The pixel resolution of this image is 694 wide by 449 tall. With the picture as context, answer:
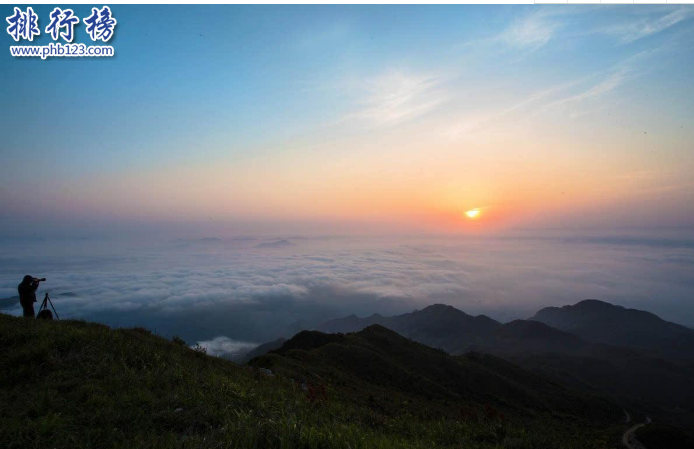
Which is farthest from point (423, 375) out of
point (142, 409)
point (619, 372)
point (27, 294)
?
point (619, 372)

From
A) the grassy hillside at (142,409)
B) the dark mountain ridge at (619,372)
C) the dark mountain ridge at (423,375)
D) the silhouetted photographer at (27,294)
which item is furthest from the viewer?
the dark mountain ridge at (619,372)

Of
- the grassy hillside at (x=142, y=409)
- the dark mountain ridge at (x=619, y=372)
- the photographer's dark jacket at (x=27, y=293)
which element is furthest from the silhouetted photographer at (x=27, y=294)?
the dark mountain ridge at (x=619, y=372)

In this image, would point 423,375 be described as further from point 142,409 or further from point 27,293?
point 142,409

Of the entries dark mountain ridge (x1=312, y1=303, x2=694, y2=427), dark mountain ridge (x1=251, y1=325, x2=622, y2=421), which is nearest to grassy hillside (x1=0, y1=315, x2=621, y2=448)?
dark mountain ridge (x1=251, y1=325, x2=622, y2=421)

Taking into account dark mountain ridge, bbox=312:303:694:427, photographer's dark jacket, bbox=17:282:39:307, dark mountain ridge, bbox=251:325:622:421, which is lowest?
dark mountain ridge, bbox=312:303:694:427

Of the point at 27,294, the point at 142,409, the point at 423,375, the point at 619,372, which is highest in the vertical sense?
the point at 27,294

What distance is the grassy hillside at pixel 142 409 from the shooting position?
496 cm

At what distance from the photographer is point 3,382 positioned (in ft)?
25.3

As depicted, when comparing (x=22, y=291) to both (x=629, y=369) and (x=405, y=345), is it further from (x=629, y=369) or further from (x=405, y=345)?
(x=629, y=369)

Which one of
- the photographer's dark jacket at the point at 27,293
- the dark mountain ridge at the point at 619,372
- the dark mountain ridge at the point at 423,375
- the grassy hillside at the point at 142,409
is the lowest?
the dark mountain ridge at the point at 619,372

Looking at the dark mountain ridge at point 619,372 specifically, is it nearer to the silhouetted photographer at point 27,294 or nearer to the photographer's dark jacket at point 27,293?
the silhouetted photographer at point 27,294

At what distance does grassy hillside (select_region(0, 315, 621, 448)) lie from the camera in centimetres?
496

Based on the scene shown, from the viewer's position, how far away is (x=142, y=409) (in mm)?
6250

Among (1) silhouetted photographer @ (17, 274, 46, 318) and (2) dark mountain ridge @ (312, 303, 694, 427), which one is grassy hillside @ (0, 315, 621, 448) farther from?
(2) dark mountain ridge @ (312, 303, 694, 427)
